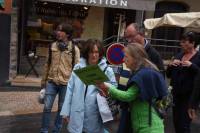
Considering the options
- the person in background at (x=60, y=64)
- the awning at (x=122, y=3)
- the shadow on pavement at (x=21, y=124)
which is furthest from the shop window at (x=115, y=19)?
the person in background at (x=60, y=64)

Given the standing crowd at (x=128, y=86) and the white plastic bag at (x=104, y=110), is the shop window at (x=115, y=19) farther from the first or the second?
the white plastic bag at (x=104, y=110)

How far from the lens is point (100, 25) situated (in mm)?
15383

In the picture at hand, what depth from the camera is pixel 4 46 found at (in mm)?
13570

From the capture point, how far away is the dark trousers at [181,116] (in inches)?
262

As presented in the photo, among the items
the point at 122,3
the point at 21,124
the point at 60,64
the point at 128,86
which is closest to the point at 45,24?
the point at 122,3

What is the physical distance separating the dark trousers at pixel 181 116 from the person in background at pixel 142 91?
205 cm

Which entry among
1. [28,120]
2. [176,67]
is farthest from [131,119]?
[28,120]

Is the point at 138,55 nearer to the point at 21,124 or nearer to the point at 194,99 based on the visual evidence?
the point at 194,99

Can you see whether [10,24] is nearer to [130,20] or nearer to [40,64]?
[40,64]

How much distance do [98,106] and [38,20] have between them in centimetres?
992

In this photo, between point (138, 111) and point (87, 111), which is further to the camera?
point (87, 111)

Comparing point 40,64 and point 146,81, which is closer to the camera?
point 146,81

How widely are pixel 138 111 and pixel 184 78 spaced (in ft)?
7.48

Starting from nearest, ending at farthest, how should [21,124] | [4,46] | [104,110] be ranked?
[104,110]
[21,124]
[4,46]
